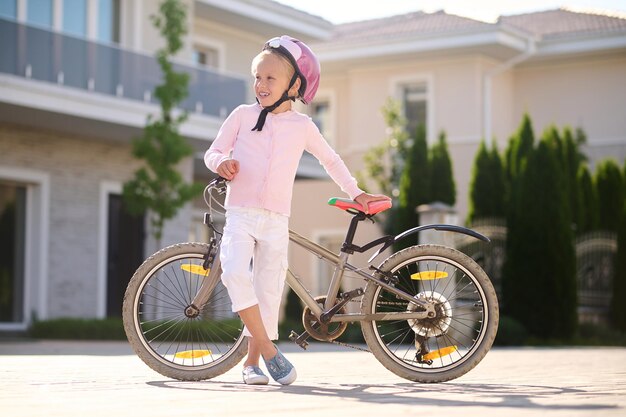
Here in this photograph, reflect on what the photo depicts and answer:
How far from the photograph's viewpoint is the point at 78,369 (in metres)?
7.64

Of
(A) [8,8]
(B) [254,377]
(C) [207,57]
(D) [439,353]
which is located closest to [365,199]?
(D) [439,353]

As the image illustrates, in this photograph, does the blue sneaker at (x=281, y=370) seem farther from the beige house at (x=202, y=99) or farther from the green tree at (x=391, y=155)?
the green tree at (x=391, y=155)

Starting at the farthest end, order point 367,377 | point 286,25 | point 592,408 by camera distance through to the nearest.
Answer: point 286,25 < point 367,377 < point 592,408

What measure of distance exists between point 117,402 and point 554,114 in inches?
1045

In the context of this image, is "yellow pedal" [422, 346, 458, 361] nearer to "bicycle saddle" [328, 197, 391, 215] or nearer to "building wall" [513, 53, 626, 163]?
"bicycle saddle" [328, 197, 391, 215]

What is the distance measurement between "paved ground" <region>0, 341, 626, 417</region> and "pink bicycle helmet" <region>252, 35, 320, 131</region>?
1492 millimetres

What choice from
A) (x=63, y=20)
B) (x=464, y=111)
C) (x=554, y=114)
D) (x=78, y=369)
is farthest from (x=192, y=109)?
(x=78, y=369)

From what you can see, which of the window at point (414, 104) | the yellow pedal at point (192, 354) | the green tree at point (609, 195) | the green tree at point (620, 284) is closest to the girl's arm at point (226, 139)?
the yellow pedal at point (192, 354)

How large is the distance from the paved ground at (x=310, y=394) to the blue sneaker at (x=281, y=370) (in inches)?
4.5

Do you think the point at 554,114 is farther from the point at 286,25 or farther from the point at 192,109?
the point at 192,109

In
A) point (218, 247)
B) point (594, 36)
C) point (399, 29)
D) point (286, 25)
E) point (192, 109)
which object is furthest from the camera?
point (399, 29)

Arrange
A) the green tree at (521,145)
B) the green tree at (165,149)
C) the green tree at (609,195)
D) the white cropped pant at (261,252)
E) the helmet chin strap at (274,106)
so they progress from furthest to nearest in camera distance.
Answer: the green tree at (609,195) < the green tree at (521,145) < the green tree at (165,149) < the helmet chin strap at (274,106) < the white cropped pant at (261,252)

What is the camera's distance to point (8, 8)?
19469 millimetres

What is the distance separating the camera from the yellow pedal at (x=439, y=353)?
6621 mm
